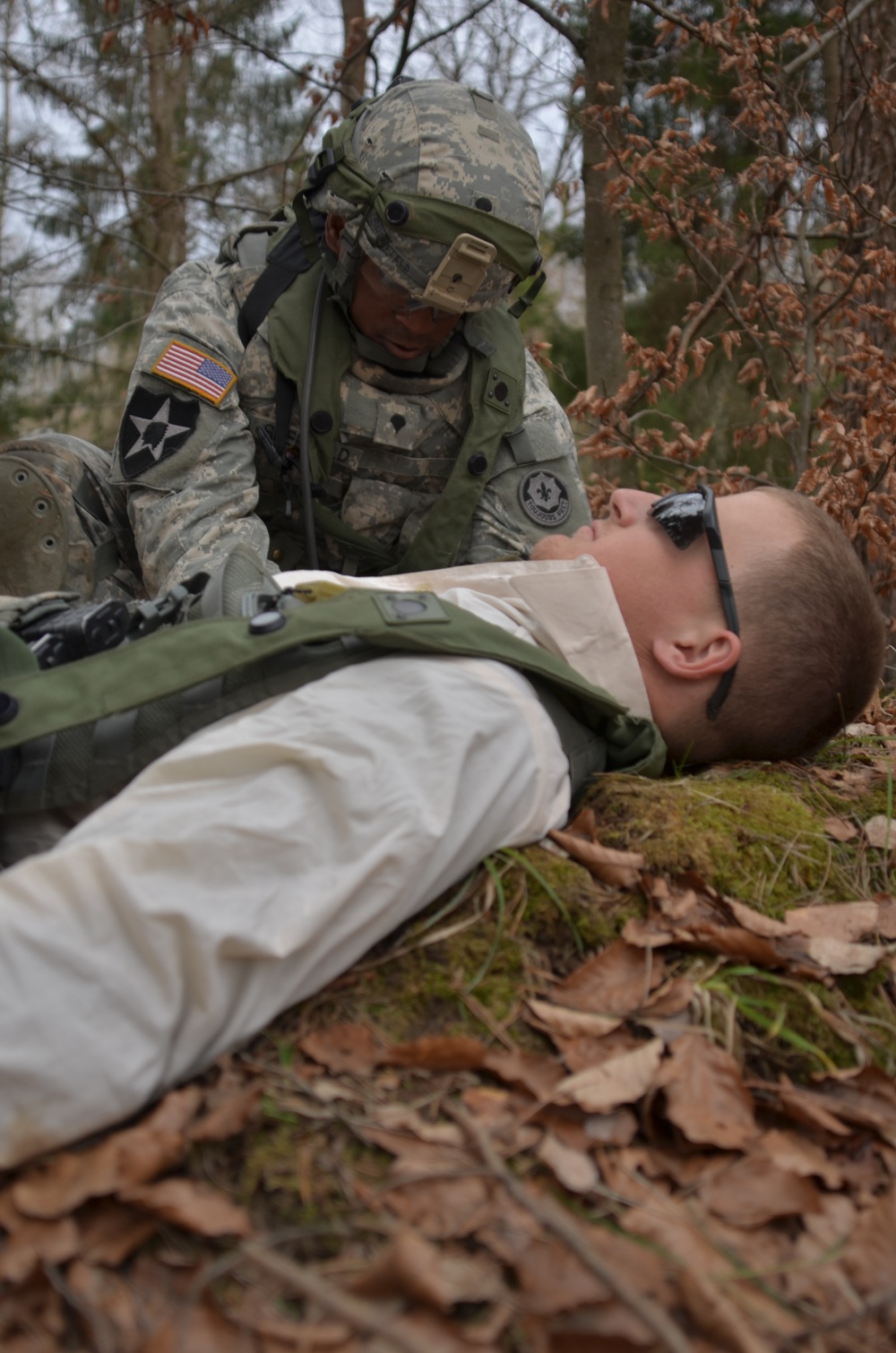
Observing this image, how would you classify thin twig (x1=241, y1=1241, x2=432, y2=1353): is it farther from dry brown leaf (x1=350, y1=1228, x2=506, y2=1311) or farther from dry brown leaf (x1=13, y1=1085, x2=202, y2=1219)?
dry brown leaf (x1=13, y1=1085, x2=202, y2=1219)

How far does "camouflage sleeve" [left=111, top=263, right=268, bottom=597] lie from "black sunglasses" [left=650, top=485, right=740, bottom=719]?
1537mm

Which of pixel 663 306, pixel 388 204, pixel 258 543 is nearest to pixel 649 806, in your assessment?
pixel 258 543

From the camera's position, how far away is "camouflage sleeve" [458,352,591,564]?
13.3ft

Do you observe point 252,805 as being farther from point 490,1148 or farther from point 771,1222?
point 771,1222

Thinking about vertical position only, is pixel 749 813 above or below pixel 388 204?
below

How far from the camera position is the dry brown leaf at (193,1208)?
132 cm

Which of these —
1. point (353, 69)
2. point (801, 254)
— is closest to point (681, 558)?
point (801, 254)

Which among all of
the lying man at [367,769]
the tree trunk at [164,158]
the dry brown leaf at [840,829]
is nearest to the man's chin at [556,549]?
the lying man at [367,769]

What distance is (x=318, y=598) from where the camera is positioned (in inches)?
85.3

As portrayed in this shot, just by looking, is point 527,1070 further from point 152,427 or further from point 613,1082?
point 152,427

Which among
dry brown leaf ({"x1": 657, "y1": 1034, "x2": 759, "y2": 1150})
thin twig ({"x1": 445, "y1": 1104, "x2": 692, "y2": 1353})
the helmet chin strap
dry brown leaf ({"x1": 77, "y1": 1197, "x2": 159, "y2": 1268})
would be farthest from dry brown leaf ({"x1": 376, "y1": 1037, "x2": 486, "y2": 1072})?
the helmet chin strap

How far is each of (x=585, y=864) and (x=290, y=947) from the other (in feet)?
2.48

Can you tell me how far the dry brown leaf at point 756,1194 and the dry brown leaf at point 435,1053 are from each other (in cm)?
39

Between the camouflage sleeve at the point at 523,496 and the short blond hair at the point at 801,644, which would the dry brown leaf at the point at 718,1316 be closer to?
the short blond hair at the point at 801,644
